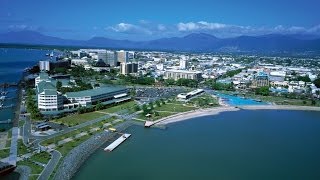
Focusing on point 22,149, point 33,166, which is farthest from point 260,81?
point 33,166

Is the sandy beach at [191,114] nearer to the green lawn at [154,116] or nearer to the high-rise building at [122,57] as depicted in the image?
the green lawn at [154,116]

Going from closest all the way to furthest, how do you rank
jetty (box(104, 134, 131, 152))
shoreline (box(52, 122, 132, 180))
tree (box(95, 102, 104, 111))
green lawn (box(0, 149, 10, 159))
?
1. shoreline (box(52, 122, 132, 180))
2. green lawn (box(0, 149, 10, 159))
3. jetty (box(104, 134, 131, 152))
4. tree (box(95, 102, 104, 111))

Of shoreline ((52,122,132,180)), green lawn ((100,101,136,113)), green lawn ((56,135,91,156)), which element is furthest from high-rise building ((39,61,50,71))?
green lawn ((56,135,91,156))

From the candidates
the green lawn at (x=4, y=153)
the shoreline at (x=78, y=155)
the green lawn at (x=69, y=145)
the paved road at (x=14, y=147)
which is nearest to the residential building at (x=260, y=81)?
the shoreline at (x=78, y=155)

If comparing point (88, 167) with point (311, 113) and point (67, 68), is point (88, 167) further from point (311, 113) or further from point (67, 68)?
point (67, 68)

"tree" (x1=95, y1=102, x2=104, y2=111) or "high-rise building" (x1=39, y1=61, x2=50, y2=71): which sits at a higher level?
"high-rise building" (x1=39, y1=61, x2=50, y2=71)

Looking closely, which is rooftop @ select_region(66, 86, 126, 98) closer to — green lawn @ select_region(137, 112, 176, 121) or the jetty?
green lawn @ select_region(137, 112, 176, 121)

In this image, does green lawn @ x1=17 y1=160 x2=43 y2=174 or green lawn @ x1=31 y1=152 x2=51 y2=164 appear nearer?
green lawn @ x1=17 y1=160 x2=43 y2=174

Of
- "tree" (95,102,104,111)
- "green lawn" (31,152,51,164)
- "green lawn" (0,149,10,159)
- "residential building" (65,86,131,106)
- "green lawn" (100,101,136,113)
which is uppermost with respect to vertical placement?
"residential building" (65,86,131,106)

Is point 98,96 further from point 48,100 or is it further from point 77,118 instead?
point 77,118
